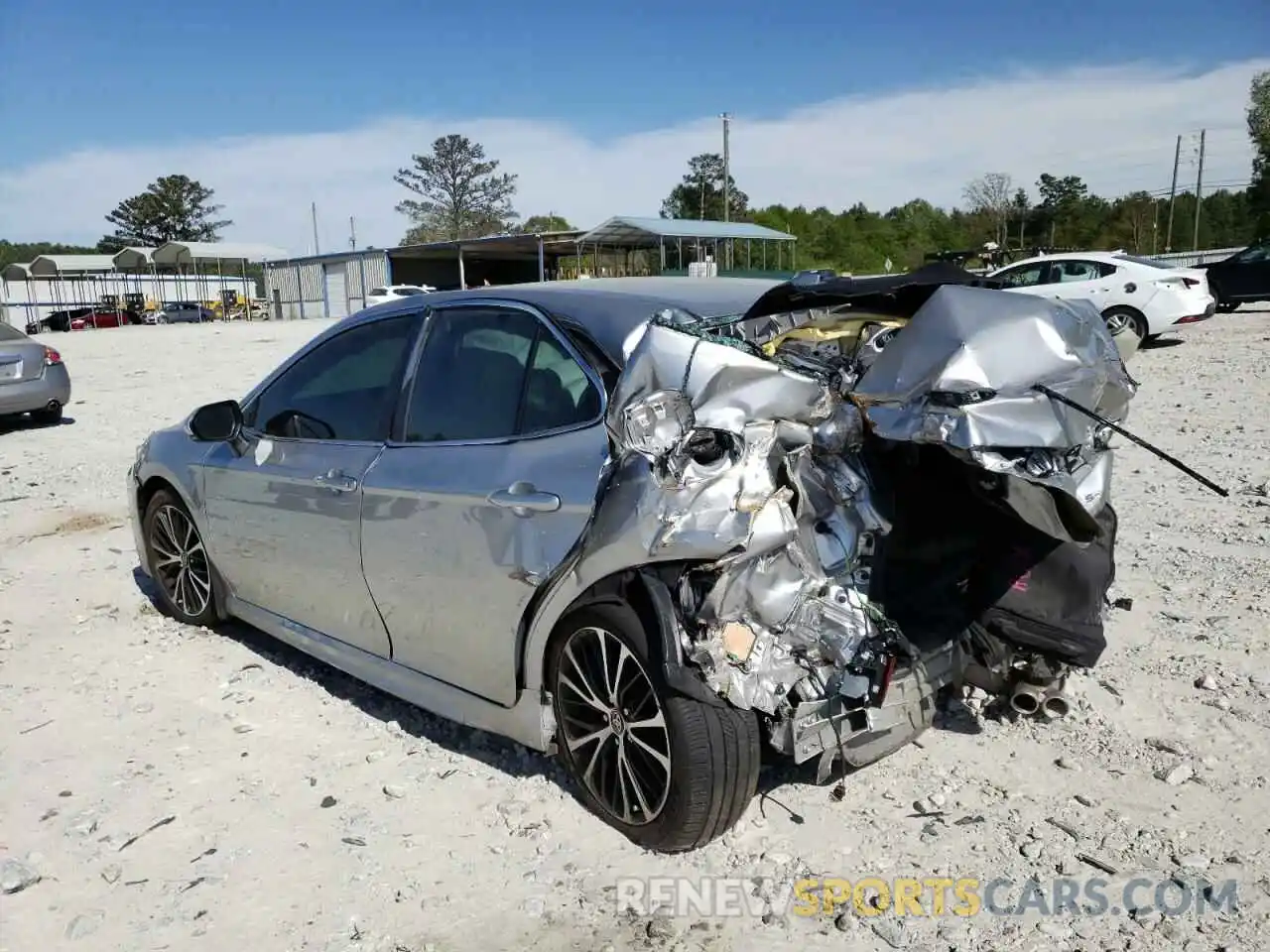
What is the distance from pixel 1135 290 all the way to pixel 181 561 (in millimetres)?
14509

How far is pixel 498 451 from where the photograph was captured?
11.0ft

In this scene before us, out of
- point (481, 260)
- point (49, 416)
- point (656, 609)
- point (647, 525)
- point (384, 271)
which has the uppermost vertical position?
point (481, 260)

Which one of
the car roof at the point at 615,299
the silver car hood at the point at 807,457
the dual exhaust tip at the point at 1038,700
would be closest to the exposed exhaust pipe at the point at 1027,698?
the dual exhaust tip at the point at 1038,700

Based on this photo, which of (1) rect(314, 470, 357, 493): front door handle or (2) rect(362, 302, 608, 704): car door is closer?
(2) rect(362, 302, 608, 704): car door

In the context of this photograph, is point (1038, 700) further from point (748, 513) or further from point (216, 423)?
point (216, 423)

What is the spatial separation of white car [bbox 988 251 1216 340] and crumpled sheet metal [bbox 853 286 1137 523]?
12.9 metres

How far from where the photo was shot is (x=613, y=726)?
3.10 metres

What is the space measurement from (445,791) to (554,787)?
0.39 meters

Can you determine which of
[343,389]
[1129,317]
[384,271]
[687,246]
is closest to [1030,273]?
[1129,317]

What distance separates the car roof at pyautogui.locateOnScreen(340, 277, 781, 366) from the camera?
3.32 meters

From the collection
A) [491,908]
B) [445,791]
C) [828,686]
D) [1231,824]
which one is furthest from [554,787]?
[1231,824]

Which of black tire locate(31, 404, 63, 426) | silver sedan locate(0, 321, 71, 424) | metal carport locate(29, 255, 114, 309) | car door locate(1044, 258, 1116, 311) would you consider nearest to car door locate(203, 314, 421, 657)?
silver sedan locate(0, 321, 71, 424)

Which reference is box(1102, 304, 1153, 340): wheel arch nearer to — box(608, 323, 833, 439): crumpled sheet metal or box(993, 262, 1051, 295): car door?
box(993, 262, 1051, 295): car door

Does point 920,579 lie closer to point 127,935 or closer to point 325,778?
point 325,778
